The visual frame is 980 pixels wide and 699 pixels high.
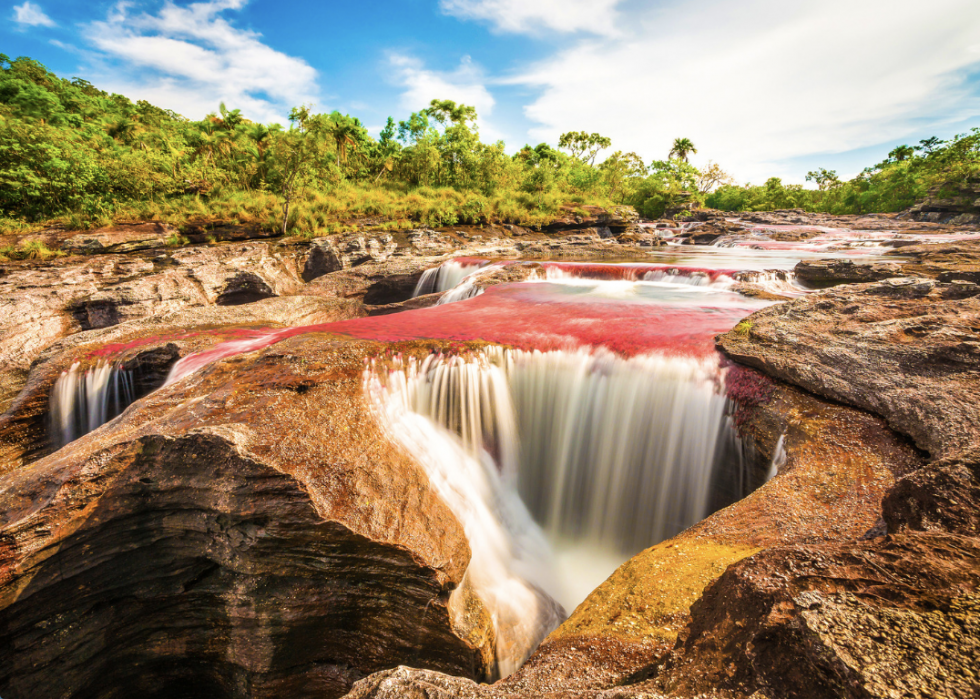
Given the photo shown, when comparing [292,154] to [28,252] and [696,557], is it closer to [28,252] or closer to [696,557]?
[28,252]

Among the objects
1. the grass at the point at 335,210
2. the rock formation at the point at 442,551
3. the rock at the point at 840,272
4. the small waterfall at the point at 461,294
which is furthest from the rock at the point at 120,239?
the rock at the point at 840,272

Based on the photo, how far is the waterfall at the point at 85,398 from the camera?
6.36 metres

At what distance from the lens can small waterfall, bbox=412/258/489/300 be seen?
541 inches

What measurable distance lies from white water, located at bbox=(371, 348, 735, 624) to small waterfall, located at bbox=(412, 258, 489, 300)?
845cm

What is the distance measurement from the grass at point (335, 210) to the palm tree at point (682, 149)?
60745 millimetres

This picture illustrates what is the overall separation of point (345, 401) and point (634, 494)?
12.2 feet

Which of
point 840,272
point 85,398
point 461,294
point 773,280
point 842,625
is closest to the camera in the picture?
point 842,625

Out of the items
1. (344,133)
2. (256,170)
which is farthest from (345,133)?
(256,170)

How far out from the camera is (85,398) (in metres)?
6.44

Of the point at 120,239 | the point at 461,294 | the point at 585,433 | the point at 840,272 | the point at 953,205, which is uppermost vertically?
the point at 953,205

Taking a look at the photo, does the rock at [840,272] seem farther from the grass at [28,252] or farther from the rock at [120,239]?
the grass at [28,252]

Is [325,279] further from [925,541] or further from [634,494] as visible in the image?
[925,541]

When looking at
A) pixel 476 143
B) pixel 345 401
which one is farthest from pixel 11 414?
pixel 476 143

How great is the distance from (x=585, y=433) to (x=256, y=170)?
2611 cm
